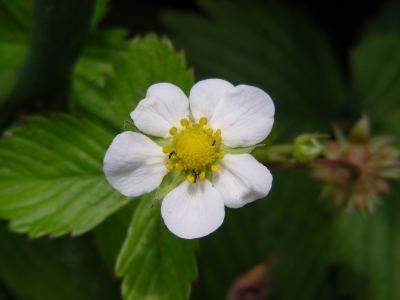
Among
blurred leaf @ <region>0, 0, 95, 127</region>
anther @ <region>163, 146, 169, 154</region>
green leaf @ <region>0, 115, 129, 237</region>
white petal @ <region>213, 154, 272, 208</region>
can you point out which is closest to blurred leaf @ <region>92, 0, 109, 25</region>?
blurred leaf @ <region>0, 0, 95, 127</region>

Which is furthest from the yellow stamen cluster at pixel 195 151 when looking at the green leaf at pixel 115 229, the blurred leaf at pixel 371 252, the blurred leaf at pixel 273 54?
the blurred leaf at pixel 371 252

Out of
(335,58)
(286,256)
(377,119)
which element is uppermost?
(335,58)

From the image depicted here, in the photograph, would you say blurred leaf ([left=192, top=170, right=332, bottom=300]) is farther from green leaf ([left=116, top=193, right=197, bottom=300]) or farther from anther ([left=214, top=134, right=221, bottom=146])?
anther ([left=214, top=134, right=221, bottom=146])

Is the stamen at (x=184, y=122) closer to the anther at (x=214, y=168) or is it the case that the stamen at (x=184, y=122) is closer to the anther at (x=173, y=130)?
the anther at (x=173, y=130)

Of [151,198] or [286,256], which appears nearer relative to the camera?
[151,198]

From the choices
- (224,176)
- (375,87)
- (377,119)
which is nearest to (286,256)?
(377,119)

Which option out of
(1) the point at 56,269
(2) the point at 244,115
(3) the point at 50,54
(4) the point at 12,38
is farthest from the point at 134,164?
(1) the point at 56,269

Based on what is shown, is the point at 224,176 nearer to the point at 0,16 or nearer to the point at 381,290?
the point at 0,16
